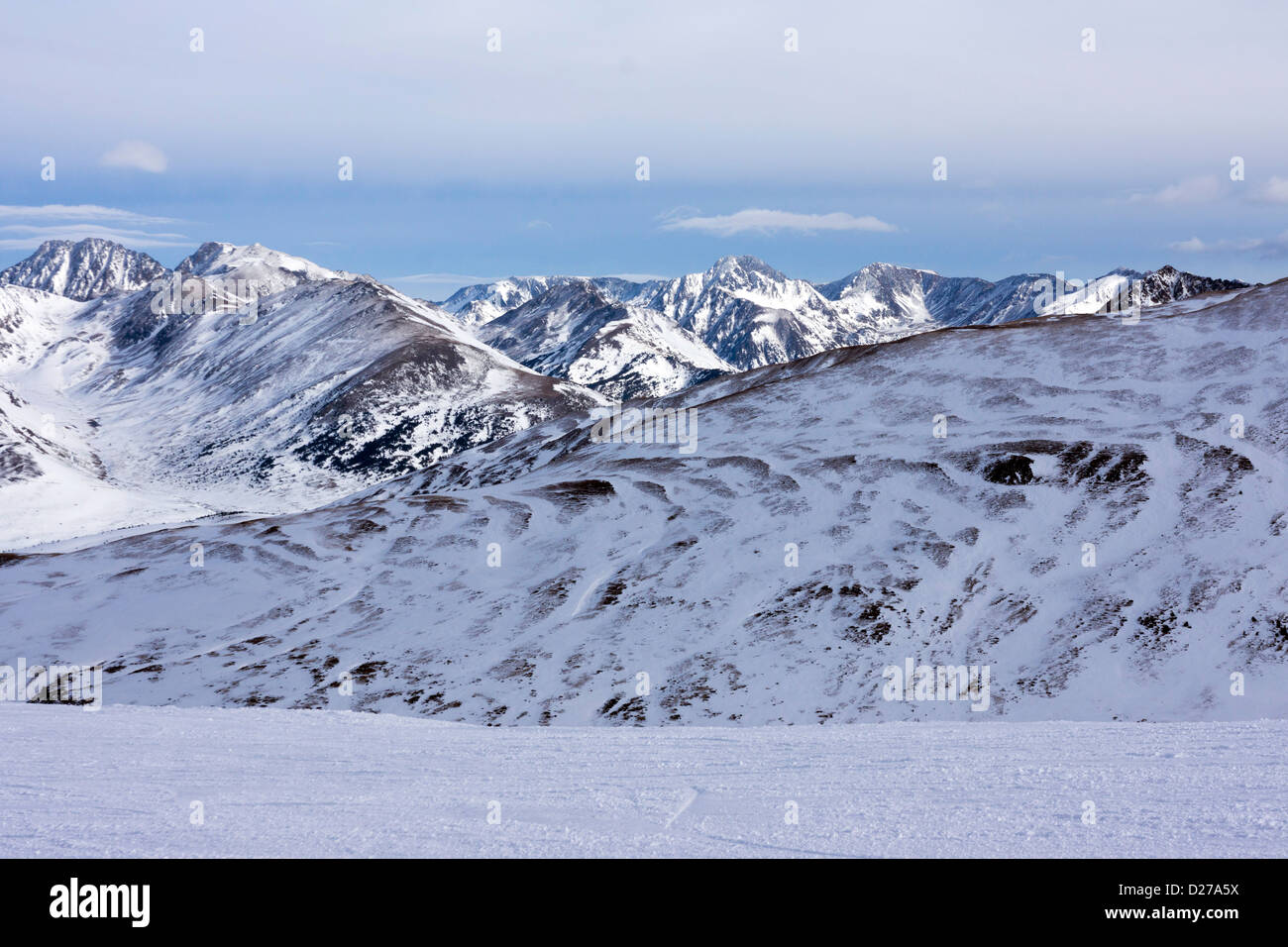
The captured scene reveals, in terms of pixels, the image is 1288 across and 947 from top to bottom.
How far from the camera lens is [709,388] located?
120438 millimetres

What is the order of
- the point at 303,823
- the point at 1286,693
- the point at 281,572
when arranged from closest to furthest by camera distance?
the point at 303,823, the point at 1286,693, the point at 281,572

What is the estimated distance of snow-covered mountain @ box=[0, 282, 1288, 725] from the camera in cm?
3747

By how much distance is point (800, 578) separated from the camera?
47969 mm

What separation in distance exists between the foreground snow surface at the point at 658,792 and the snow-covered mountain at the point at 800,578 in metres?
20.8

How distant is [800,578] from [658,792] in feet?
121

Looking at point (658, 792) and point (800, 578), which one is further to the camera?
point (800, 578)

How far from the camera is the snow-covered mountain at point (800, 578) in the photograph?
123 feet

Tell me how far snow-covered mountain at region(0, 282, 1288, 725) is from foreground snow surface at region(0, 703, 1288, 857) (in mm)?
20762

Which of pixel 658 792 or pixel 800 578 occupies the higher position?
pixel 658 792

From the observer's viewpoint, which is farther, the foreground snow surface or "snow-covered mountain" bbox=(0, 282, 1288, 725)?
"snow-covered mountain" bbox=(0, 282, 1288, 725)
